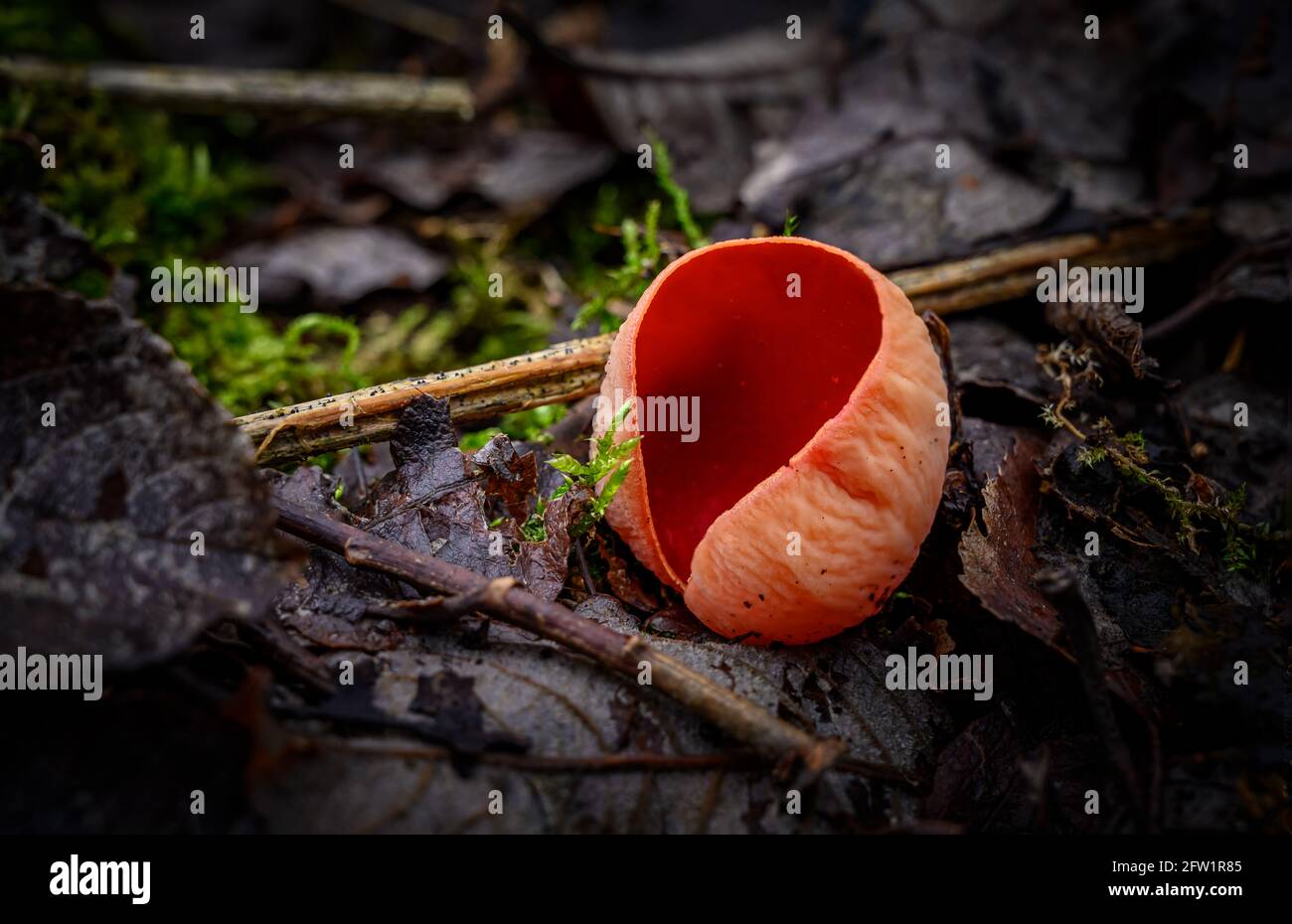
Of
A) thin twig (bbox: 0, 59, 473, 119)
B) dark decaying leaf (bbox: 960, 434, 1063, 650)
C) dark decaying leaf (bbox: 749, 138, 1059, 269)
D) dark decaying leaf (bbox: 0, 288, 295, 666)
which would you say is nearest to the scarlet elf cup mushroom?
dark decaying leaf (bbox: 960, 434, 1063, 650)

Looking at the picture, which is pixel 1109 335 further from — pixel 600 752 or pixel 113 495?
pixel 113 495

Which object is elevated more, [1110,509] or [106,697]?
Result: [1110,509]

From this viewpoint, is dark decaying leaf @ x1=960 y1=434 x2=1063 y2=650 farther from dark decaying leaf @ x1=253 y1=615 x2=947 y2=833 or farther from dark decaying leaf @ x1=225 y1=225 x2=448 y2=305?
dark decaying leaf @ x1=225 y1=225 x2=448 y2=305

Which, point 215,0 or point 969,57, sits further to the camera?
point 215,0

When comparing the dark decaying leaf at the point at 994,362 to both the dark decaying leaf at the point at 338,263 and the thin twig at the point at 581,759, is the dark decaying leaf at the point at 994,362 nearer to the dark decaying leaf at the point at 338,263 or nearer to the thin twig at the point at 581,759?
the thin twig at the point at 581,759

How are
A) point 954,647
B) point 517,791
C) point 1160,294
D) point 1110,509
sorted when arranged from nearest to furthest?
1. point 517,791
2. point 954,647
3. point 1110,509
4. point 1160,294

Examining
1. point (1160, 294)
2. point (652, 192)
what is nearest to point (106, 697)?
point (652, 192)

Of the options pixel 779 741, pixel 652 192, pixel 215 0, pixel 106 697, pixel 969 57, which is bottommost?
pixel 779 741

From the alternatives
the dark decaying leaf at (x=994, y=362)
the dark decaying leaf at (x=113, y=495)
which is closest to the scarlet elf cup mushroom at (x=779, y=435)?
the dark decaying leaf at (x=994, y=362)
